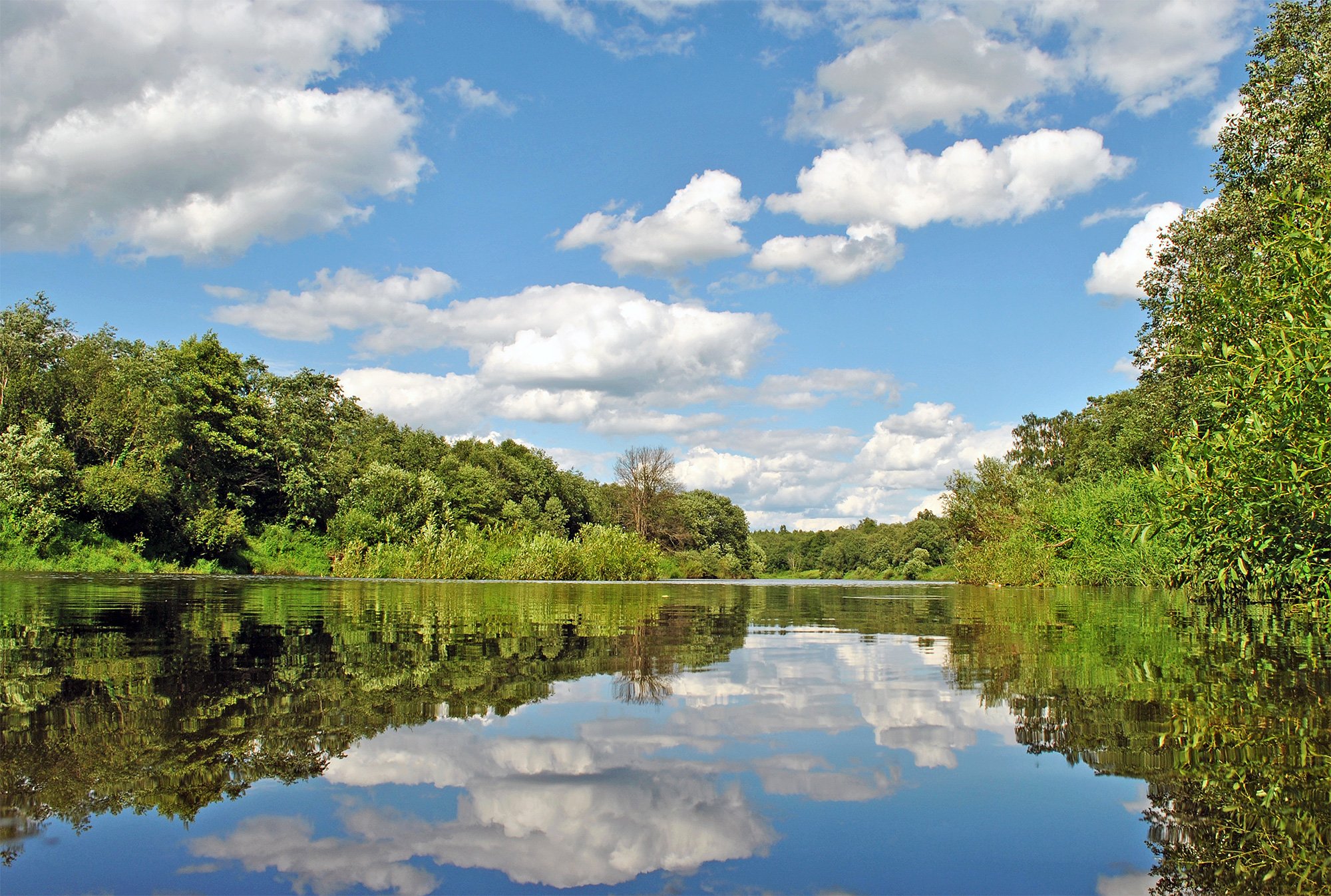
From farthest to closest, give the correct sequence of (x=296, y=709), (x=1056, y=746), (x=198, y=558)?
1. (x=198, y=558)
2. (x=296, y=709)
3. (x=1056, y=746)

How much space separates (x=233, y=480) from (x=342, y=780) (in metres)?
54.9

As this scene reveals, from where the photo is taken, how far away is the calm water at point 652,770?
2939 millimetres

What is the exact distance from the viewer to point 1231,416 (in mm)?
14188

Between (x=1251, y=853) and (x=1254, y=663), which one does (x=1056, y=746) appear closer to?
(x=1251, y=853)


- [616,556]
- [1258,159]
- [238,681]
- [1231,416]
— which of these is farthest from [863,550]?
[238,681]

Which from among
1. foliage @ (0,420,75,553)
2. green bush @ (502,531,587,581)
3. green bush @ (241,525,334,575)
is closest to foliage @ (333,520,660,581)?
green bush @ (502,531,587,581)

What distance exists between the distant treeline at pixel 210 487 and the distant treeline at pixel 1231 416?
20.2 m

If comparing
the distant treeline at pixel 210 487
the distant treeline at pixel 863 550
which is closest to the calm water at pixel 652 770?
the distant treeline at pixel 210 487

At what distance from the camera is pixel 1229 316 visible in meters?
12.5

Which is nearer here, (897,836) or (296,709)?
(897,836)

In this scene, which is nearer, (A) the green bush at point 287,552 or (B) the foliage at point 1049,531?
(B) the foliage at point 1049,531

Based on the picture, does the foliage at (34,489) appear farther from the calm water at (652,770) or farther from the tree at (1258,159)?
the tree at (1258,159)

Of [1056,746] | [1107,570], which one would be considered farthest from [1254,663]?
[1107,570]

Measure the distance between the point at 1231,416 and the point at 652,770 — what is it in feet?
45.5
